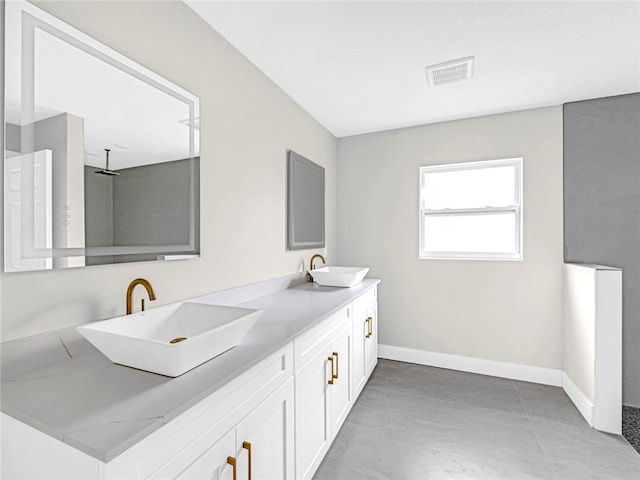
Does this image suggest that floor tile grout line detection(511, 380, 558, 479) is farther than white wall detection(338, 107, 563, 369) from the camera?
No

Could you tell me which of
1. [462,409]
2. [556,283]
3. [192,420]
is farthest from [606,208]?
[192,420]

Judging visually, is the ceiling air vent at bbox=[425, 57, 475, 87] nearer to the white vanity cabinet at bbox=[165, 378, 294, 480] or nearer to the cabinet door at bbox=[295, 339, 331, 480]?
the cabinet door at bbox=[295, 339, 331, 480]

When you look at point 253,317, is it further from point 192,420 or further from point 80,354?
point 80,354

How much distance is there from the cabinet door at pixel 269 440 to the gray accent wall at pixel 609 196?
279 centimetres

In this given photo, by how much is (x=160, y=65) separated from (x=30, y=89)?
0.60 metres

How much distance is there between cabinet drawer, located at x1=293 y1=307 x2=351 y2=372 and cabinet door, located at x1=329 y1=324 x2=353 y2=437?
3.9 inches

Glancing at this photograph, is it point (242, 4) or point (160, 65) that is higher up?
point (242, 4)

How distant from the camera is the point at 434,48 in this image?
199 cm

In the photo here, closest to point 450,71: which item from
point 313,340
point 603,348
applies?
point 313,340

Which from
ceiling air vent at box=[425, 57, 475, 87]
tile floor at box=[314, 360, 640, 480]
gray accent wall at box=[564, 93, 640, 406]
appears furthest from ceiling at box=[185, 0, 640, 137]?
tile floor at box=[314, 360, 640, 480]

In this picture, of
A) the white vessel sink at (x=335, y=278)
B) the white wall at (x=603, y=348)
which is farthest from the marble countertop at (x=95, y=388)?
the white wall at (x=603, y=348)

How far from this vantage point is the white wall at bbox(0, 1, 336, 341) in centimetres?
108

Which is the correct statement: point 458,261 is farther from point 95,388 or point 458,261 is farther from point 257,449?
point 95,388

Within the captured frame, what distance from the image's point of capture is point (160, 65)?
1.47 meters
